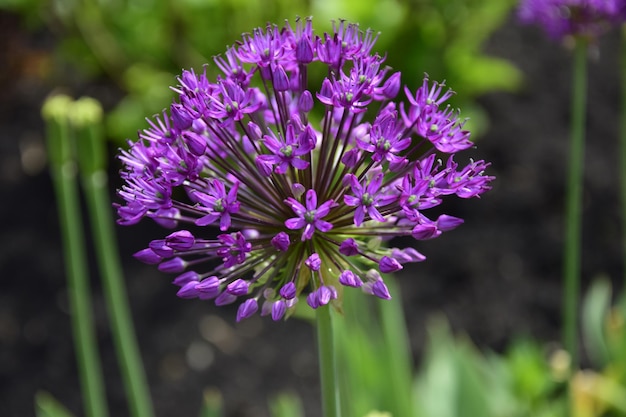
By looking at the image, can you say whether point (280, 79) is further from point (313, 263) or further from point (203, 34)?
point (203, 34)

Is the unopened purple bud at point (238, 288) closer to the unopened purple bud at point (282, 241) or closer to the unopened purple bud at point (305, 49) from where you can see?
the unopened purple bud at point (282, 241)

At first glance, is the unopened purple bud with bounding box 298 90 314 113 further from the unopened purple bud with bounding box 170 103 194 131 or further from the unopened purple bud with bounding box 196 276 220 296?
the unopened purple bud with bounding box 196 276 220 296

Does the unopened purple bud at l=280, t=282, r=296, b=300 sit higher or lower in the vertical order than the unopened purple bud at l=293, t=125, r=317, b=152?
lower

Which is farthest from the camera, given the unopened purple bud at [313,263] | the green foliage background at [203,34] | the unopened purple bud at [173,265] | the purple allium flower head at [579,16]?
the green foliage background at [203,34]

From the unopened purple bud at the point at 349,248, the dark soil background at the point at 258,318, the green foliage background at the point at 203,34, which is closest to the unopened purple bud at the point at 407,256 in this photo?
the unopened purple bud at the point at 349,248

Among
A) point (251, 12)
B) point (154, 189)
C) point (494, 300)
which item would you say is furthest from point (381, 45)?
point (154, 189)

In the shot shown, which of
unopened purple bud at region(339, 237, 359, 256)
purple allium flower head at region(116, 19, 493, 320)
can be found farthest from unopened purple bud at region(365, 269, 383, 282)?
unopened purple bud at region(339, 237, 359, 256)

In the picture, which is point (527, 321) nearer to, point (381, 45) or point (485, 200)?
point (485, 200)
